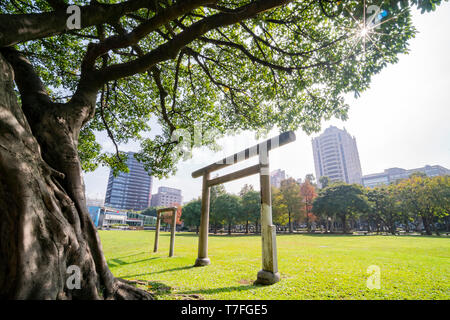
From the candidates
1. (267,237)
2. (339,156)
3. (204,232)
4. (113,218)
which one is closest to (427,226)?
(204,232)

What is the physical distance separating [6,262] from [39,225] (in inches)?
15.4

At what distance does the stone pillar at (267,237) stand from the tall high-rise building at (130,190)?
136 meters

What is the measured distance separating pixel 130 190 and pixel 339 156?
133 meters

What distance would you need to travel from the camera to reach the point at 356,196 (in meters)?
34.3

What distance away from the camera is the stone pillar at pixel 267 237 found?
4.59 m

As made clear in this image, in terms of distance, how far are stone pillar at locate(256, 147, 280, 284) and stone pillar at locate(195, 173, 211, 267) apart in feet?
8.37

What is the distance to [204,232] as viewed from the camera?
22.9 ft

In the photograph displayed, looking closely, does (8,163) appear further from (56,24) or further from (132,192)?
(132,192)

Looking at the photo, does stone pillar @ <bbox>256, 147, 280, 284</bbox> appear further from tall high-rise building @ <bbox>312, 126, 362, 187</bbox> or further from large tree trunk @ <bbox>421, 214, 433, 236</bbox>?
tall high-rise building @ <bbox>312, 126, 362, 187</bbox>

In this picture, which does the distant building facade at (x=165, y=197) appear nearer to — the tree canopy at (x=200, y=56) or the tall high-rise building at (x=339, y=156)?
the tall high-rise building at (x=339, y=156)

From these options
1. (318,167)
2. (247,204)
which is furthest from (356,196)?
(318,167)

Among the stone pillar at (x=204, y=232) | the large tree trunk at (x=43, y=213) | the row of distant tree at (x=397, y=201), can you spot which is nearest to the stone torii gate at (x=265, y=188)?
the stone pillar at (x=204, y=232)

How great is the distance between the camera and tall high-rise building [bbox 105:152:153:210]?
435ft

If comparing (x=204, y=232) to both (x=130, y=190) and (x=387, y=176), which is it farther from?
(x=130, y=190)
